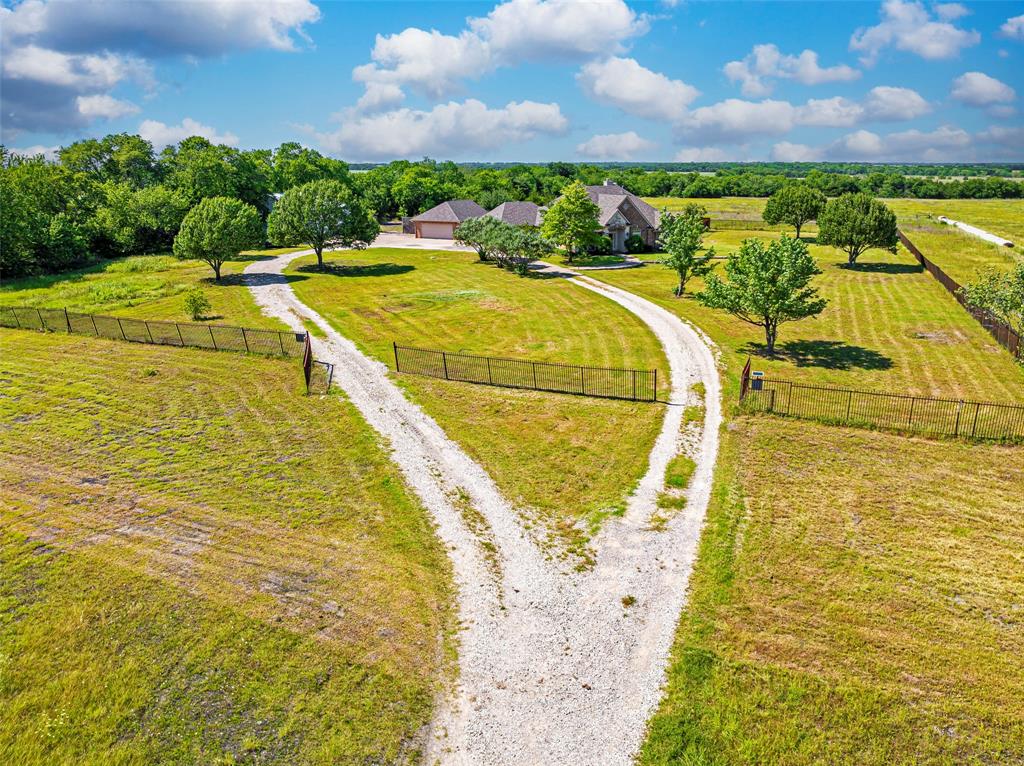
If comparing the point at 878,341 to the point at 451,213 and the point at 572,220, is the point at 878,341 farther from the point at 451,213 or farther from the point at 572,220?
the point at 451,213

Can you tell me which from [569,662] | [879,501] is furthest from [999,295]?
[569,662]

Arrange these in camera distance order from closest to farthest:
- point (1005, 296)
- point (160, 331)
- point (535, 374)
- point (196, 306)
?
point (535, 374) < point (1005, 296) < point (160, 331) < point (196, 306)

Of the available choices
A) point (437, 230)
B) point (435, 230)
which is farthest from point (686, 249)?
point (435, 230)

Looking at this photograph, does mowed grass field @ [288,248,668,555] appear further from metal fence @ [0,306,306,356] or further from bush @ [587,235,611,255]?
bush @ [587,235,611,255]

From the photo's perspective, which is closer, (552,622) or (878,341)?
(552,622)

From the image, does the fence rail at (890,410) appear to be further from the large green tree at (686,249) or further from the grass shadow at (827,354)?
the large green tree at (686,249)

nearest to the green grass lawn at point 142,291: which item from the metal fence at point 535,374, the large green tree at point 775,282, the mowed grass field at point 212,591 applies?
the metal fence at point 535,374

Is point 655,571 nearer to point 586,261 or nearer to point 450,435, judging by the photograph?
point 450,435
